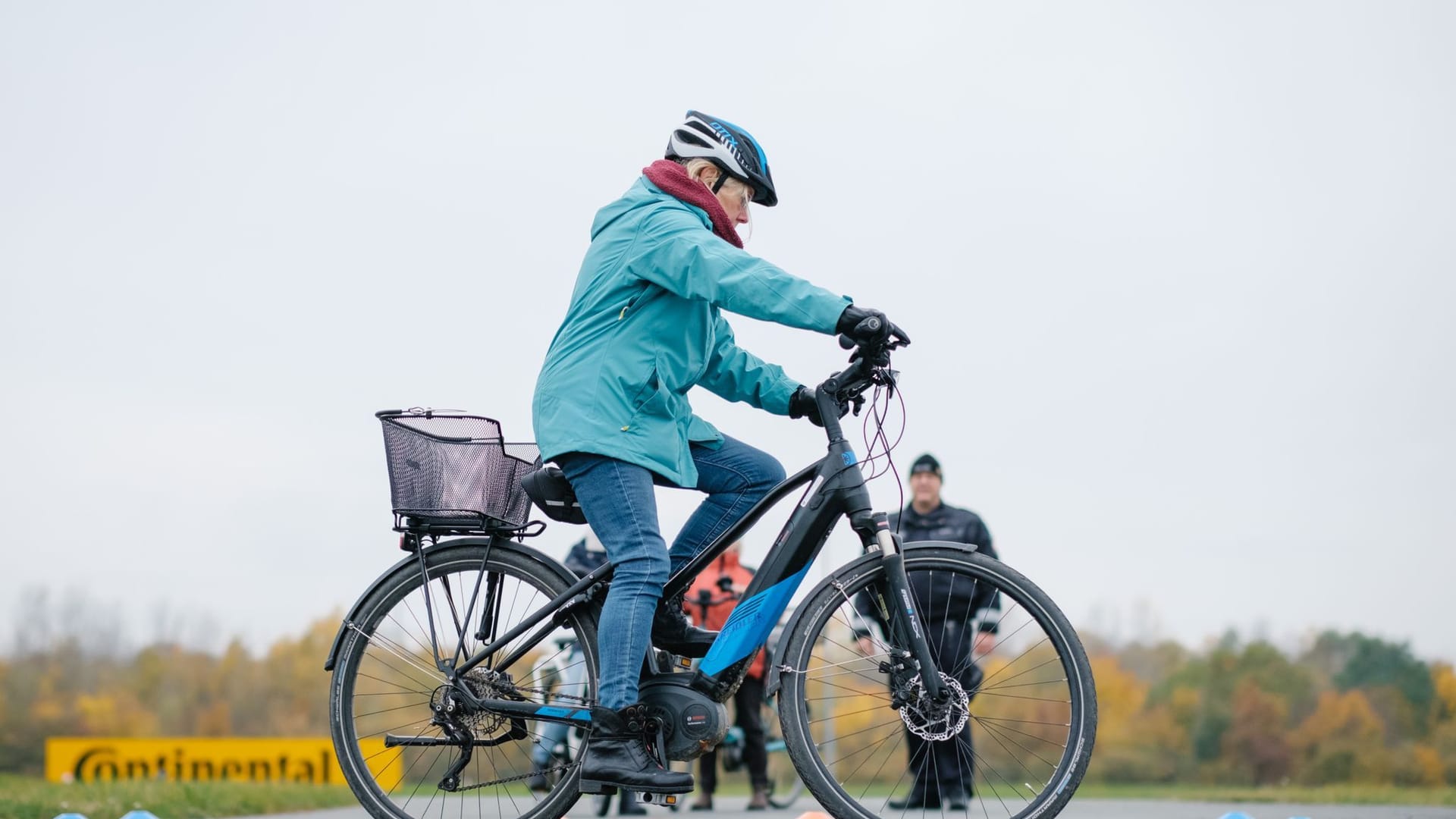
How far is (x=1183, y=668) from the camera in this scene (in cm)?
3775

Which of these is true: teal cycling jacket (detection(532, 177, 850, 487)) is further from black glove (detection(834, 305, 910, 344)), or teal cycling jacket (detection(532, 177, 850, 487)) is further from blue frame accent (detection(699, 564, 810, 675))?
blue frame accent (detection(699, 564, 810, 675))

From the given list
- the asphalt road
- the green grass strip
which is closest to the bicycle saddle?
the green grass strip

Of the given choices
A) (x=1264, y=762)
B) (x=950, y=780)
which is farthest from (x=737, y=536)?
(x=1264, y=762)

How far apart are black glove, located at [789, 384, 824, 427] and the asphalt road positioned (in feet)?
14.2

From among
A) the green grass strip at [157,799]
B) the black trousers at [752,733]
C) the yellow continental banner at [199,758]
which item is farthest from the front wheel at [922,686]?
the yellow continental banner at [199,758]

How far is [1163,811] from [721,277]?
20.3 feet

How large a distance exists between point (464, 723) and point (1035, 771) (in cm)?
169

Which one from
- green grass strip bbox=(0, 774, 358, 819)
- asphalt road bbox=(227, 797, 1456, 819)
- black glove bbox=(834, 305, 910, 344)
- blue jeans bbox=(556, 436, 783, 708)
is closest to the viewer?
black glove bbox=(834, 305, 910, 344)

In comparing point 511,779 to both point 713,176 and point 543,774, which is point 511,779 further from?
point 713,176

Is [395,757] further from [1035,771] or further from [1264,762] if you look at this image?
[1264,762]

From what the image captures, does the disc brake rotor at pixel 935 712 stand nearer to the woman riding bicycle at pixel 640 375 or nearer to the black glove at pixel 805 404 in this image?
the woman riding bicycle at pixel 640 375

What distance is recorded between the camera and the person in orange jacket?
9727mm

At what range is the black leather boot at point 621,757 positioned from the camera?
3.88 m

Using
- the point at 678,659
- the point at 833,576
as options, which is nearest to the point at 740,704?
the point at 678,659
